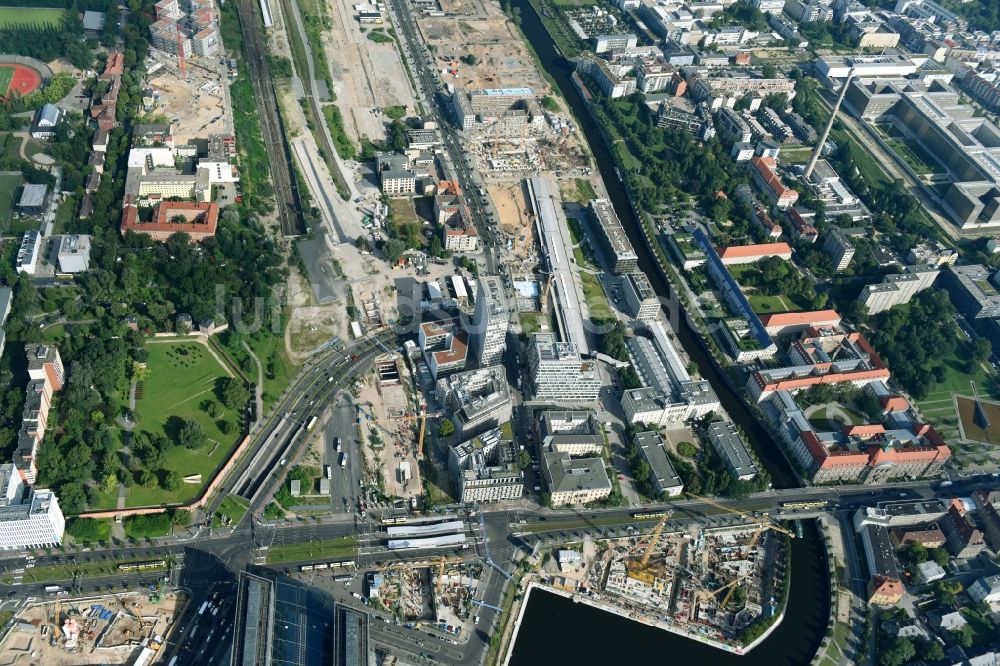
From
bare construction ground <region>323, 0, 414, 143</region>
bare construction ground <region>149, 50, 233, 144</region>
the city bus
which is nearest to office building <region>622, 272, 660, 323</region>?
the city bus

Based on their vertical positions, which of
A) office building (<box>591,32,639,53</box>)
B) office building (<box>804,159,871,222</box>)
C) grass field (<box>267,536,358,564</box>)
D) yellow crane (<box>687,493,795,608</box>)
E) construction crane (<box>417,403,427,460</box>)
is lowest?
grass field (<box>267,536,358,564</box>)

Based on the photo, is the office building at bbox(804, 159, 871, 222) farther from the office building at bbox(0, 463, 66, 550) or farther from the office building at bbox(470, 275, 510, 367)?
the office building at bbox(0, 463, 66, 550)

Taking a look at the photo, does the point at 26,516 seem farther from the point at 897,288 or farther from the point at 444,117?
the point at 897,288

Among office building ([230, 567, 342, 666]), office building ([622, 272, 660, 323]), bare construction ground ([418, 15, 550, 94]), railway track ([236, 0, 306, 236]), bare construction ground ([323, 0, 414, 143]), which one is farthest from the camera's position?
bare construction ground ([418, 15, 550, 94])

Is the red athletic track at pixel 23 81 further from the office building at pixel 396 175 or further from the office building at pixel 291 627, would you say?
the office building at pixel 291 627

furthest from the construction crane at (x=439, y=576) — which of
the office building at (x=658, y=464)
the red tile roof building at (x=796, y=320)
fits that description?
the red tile roof building at (x=796, y=320)

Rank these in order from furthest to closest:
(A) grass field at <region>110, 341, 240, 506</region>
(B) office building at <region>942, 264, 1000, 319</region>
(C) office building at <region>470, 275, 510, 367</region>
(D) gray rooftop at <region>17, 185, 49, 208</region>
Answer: (B) office building at <region>942, 264, 1000, 319</region>
(D) gray rooftop at <region>17, 185, 49, 208</region>
(C) office building at <region>470, 275, 510, 367</region>
(A) grass field at <region>110, 341, 240, 506</region>

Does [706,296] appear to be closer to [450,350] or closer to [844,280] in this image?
[844,280]
